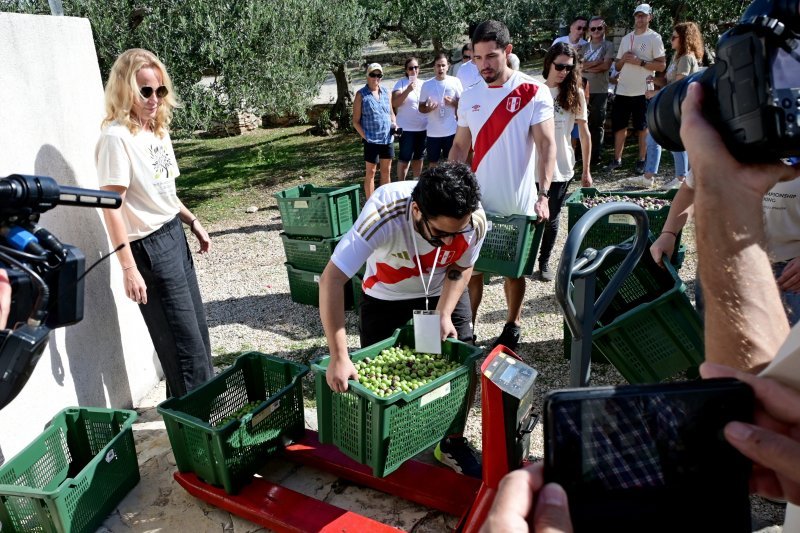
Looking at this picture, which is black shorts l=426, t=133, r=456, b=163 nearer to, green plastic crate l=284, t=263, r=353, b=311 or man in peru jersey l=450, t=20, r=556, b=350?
green plastic crate l=284, t=263, r=353, b=311

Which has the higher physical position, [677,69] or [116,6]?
[116,6]

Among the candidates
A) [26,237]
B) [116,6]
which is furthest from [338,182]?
[26,237]

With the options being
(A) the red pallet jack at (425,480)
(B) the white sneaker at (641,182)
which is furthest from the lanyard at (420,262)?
(B) the white sneaker at (641,182)

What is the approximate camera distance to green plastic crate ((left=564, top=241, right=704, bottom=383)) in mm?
3334

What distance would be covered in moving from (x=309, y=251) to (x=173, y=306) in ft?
7.36

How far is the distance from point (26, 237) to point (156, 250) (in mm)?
1546

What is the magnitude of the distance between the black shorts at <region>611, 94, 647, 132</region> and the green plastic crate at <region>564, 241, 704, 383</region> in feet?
18.5

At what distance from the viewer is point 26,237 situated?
5.62 feet

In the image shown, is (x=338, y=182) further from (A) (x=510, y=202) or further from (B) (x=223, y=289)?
(A) (x=510, y=202)

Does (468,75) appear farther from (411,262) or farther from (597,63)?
(411,262)

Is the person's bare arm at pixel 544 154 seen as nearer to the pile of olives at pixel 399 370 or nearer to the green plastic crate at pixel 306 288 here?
the pile of olives at pixel 399 370

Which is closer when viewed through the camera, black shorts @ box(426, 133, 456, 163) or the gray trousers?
the gray trousers

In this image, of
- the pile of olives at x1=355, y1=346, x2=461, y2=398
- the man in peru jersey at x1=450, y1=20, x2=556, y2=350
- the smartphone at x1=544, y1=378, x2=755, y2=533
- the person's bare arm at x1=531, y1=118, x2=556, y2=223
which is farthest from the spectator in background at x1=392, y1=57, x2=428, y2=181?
the smartphone at x1=544, y1=378, x2=755, y2=533

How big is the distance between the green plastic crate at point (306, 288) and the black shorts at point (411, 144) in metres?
3.44
